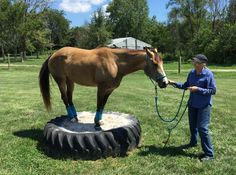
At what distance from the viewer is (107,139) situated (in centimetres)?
627

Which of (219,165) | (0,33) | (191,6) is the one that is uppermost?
(191,6)

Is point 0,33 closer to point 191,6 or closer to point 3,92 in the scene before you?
point 191,6

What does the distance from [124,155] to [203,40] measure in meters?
46.1

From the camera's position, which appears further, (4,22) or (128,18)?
(128,18)

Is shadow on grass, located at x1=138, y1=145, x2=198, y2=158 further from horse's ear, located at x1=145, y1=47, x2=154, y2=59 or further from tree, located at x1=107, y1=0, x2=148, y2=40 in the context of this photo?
tree, located at x1=107, y1=0, x2=148, y2=40

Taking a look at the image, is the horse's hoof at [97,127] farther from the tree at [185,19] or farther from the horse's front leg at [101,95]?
the tree at [185,19]

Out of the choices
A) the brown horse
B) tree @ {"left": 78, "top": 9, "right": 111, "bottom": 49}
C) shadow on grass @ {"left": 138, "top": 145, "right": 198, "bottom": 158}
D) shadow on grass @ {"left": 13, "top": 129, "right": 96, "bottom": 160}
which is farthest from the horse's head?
tree @ {"left": 78, "top": 9, "right": 111, "bottom": 49}

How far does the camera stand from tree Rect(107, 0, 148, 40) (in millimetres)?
90250

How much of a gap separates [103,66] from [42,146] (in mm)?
1851

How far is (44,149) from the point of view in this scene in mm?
6707

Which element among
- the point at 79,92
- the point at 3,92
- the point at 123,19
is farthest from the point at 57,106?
the point at 123,19

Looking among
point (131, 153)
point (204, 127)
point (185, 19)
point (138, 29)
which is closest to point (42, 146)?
point (131, 153)

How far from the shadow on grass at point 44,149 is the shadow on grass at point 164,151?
1.12 metres

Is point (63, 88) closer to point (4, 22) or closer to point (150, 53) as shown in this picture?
point (150, 53)
